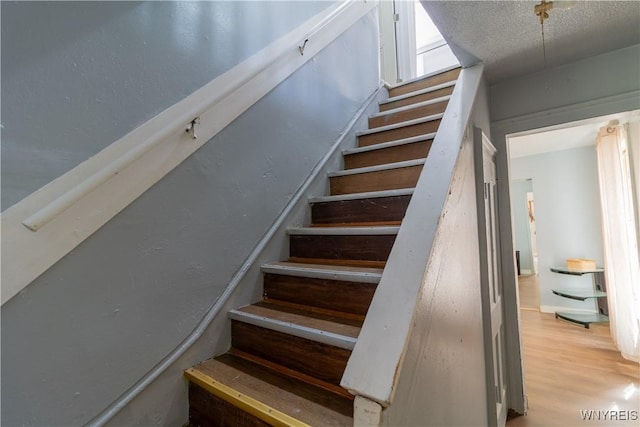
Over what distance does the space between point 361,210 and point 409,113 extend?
3.33 feet

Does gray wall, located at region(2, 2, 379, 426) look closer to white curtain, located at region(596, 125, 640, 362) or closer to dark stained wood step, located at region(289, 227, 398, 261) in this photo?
dark stained wood step, located at region(289, 227, 398, 261)

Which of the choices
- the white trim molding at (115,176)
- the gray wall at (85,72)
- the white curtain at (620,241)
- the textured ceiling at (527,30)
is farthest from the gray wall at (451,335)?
the white curtain at (620,241)

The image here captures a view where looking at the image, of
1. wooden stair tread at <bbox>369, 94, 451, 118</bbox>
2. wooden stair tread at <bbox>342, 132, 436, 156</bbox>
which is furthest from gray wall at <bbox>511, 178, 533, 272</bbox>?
wooden stair tread at <bbox>342, 132, 436, 156</bbox>

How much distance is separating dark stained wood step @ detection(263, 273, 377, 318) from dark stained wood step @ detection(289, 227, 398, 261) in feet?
0.73

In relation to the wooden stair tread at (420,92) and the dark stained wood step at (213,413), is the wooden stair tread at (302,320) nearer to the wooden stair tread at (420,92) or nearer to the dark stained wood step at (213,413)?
the dark stained wood step at (213,413)

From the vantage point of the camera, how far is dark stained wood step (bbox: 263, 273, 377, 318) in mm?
1158

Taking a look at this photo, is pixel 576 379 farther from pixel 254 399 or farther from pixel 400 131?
pixel 254 399

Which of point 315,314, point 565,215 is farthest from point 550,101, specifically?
point 565,215

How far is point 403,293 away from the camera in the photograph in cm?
73

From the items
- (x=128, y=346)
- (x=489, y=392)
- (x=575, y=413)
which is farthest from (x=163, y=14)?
(x=575, y=413)

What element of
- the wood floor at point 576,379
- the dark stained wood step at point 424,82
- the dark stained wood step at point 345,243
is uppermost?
the dark stained wood step at point 424,82

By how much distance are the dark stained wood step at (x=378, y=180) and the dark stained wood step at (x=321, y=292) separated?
2.33 ft

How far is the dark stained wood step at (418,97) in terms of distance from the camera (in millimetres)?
2141

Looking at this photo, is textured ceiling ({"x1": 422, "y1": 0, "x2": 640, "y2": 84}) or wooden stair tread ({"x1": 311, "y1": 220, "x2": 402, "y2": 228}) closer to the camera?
textured ceiling ({"x1": 422, "y1": 0, "x2": 640, "y2": 84})
